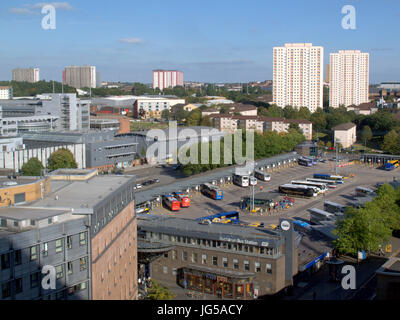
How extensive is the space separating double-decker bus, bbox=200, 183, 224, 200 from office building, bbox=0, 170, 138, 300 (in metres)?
7.98

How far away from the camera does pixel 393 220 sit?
422 inches

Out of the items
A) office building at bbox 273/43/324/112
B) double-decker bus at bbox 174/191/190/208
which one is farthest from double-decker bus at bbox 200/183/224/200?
office building at bbox 273/43/324/112

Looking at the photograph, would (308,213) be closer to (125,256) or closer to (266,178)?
(266,178)

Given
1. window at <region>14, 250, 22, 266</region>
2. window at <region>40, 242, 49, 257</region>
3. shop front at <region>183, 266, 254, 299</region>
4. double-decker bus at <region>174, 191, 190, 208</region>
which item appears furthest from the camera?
double-decker bus at <region>174, 191, 190, 208</region>

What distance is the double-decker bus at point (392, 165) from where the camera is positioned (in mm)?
20828

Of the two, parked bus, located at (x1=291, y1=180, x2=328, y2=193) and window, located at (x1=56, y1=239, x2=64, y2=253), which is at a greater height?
window, located at (x1=56, y1=239, x2=64, y2=253)

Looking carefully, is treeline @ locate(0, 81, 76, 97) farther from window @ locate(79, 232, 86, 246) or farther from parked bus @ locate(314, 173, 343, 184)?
window @ locate(79, 232, 86, 246)

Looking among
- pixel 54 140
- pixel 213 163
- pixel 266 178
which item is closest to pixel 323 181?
pixel 266 178

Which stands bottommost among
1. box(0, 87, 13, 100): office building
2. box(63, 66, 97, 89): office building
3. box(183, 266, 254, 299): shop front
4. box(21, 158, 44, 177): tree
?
box(183, 266, 254, 299): shop front

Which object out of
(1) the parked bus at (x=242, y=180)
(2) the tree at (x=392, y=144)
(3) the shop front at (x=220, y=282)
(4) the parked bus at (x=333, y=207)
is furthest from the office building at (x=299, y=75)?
(3) the shop front at (x=220, y=282)

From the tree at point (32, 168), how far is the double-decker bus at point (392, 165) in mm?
13827

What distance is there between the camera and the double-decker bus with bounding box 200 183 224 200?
49.3 feet

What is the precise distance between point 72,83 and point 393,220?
58.8m

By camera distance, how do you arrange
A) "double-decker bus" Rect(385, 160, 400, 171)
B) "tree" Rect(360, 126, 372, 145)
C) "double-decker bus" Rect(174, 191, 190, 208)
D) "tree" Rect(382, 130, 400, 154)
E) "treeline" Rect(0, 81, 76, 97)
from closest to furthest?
"double-decker bus" Rect(174, 191, 190, 208), "double-decker bus" Rect(385, 160, 400, 171), "tree" Rect(382, 130, 400, 154), "tree" Rect(360, 126, 372, 145), "treeline" Rect(0, 81, 76, 97)
